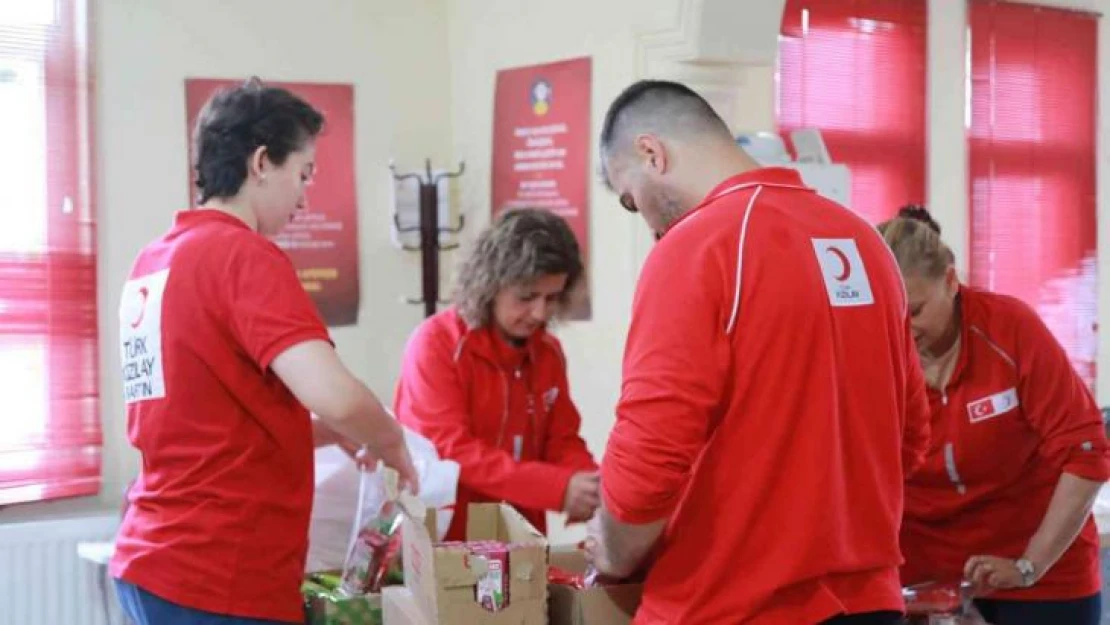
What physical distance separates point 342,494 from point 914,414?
4.67ft

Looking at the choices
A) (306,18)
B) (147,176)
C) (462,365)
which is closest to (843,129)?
(306,18)

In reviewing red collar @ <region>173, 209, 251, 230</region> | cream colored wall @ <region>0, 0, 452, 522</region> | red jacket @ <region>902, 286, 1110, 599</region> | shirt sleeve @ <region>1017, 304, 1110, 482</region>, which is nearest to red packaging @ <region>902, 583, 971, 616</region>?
red jacket @ <region>902, 286, 1110, 599</region>

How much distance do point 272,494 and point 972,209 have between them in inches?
197

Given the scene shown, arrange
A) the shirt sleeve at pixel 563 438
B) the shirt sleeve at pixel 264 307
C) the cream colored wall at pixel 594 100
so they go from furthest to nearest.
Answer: the cream colored wall at pixel 594 100, the shirt sleeve at pixel 563 438, the shirt sleeve at pixel 264 307

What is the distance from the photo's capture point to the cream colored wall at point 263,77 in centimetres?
470

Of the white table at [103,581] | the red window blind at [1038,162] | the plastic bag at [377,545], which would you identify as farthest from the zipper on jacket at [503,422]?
the red window blind at [1038,162]

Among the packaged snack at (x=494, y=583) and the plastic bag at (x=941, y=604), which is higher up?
the packaged snack at (x=494, y=583)

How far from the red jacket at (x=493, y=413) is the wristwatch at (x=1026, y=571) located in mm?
959

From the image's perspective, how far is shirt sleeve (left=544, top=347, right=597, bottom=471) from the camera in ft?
11.2

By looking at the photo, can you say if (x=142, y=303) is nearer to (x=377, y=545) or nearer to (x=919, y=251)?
(x=377, y=545)

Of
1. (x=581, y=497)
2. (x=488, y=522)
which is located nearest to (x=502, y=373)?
(x=581, y=497)

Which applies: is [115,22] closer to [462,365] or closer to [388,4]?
[388,4]

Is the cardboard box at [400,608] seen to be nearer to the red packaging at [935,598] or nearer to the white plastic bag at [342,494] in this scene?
the white plastic bag at [342,494]

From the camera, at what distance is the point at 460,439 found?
3186mm
